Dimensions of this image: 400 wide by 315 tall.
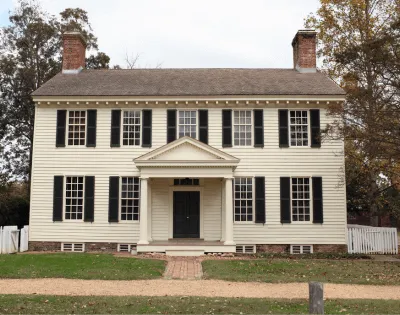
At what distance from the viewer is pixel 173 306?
8.84 meters

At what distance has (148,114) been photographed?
63.9 ft

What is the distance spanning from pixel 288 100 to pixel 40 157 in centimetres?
1148

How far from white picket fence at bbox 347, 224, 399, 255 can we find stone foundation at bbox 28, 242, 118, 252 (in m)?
10.5

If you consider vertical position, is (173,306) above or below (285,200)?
below

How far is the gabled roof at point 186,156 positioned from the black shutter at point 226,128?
5.00 feet

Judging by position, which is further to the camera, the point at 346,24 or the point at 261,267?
the point at 346,24

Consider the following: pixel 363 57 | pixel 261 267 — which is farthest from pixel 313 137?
pixel 261 267

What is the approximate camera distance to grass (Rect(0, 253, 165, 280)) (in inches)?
504

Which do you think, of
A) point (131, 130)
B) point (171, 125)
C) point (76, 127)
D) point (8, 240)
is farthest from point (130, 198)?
point (8, 240)

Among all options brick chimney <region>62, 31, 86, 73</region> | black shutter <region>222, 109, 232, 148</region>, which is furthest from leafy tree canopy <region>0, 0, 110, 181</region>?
black shutter <region>222, 109, 232, 148</region>

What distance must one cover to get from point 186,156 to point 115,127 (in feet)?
12.4

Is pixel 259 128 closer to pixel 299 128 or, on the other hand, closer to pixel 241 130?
pixel 241 130

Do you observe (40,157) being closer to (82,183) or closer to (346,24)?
(82,183)

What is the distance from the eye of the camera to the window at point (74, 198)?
19.2 m
